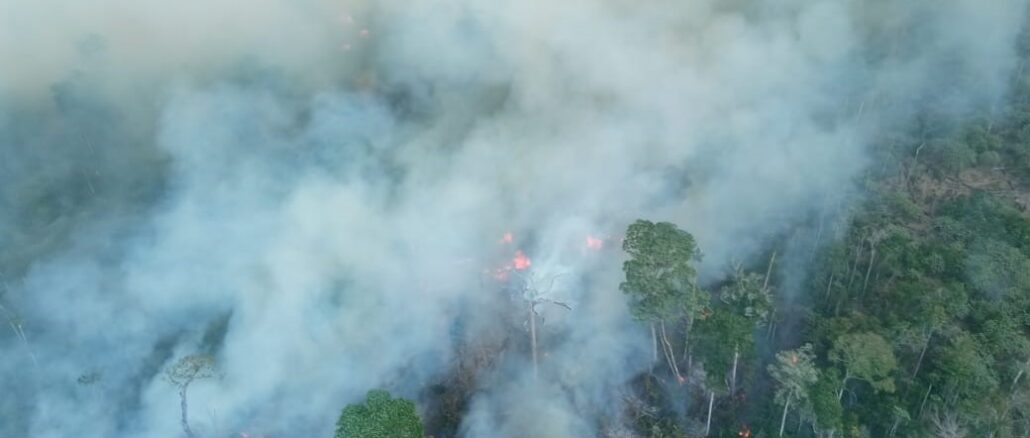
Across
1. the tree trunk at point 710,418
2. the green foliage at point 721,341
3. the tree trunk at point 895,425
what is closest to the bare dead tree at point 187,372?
the green foliage at point 721,341

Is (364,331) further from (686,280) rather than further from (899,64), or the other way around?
(899,64)

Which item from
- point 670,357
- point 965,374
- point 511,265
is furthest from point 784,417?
point 511,265

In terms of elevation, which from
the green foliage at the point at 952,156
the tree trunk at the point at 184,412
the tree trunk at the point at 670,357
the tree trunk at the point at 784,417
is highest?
the green foliage at the point at 952,156

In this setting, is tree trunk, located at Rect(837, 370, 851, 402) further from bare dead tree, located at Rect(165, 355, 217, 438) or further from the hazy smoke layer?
bare dead tree, located at Rect(165, 355, 217, 438)

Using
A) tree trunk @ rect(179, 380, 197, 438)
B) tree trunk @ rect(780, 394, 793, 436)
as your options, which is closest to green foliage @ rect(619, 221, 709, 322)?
tree trunk @ rect(780, 394, 793, 436)

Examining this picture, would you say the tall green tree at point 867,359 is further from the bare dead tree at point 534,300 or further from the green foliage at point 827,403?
the bare dead tree at point 534,300

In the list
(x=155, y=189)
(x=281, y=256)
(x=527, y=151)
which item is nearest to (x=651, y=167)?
(x=527, y=151)

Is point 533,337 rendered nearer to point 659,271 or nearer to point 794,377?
point 659,271
